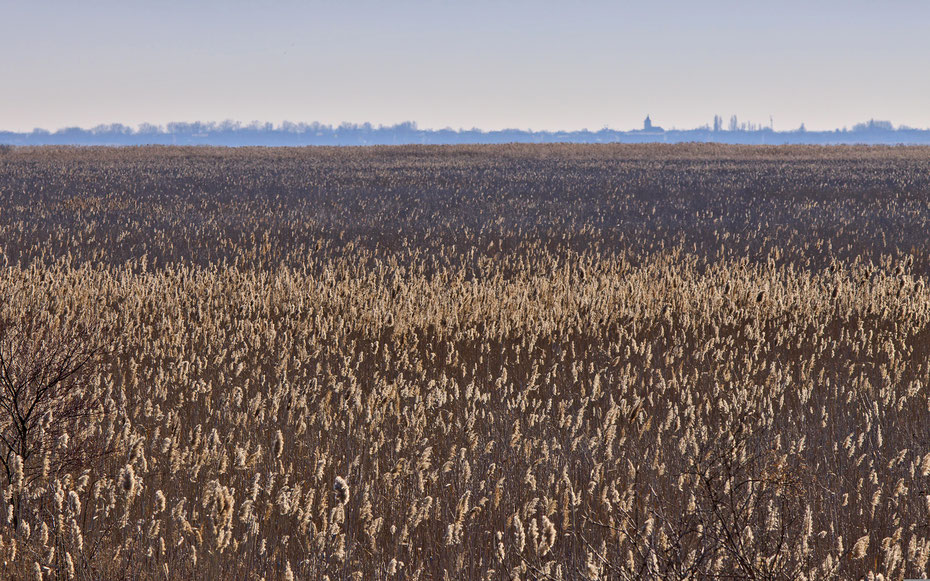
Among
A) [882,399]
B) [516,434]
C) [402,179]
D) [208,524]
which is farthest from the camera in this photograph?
[402,179]

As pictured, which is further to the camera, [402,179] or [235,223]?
[402,179]

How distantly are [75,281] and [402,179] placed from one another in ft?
75.7

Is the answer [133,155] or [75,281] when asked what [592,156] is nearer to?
[133,155]

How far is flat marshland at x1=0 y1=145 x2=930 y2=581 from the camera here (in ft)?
11.3

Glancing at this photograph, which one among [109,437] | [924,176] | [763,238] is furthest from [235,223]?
[924,176]

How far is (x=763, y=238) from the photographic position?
1895 cm

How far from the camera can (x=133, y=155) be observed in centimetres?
4881

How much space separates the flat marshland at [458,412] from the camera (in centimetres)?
345

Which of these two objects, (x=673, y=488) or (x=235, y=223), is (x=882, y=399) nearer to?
(x=673, y=488)

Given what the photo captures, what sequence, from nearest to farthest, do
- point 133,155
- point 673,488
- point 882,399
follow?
1. point 673,488
2. point 882,399
3. point 133,155

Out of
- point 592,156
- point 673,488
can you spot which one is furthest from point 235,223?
point 592,156

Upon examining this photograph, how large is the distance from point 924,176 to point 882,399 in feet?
105

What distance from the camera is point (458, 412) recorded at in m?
5.44

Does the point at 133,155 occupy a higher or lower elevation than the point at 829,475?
higher
